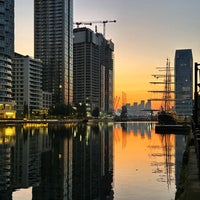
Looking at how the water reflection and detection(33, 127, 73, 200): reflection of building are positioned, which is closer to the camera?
detection(33, 127, 73, 200): reflection of building

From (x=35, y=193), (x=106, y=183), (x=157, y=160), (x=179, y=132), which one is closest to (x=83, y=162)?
(x=157, y=160)

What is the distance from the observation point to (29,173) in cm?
3641

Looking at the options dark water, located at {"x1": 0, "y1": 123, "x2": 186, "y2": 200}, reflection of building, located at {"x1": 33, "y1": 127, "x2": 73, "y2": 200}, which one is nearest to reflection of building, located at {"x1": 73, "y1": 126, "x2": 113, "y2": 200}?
dark water, located at {"x1": 0, "y1": 123, "x2": 186, "y2": 200}

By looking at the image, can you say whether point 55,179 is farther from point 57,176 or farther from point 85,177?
point 85,177

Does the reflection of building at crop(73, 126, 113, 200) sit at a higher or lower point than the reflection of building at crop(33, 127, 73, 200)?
lower

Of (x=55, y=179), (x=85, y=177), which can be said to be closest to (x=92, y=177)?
(x=85, y=177)

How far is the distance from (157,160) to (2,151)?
2001cm

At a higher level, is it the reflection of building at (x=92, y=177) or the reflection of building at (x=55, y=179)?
the reflection of building at (x=55, y=179)

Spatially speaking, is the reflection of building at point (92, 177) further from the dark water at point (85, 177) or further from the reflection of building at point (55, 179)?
the reflection of building at point (55, 179)

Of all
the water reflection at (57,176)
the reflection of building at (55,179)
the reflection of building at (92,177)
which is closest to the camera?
the reflection of building at (55,179)

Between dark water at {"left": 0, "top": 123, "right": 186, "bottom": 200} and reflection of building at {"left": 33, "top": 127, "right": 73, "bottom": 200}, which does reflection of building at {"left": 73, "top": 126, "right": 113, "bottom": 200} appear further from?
reflection of building at {"left": 33, "top": 127, "right": 73, "bottom": 200}

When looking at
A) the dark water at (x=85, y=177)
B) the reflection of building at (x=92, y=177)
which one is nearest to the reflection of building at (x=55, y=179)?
the dark water at (x=85, y=177)

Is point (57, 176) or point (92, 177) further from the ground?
point (57, 176)

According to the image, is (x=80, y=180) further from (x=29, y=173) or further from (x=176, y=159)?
(x=176, y=159)
